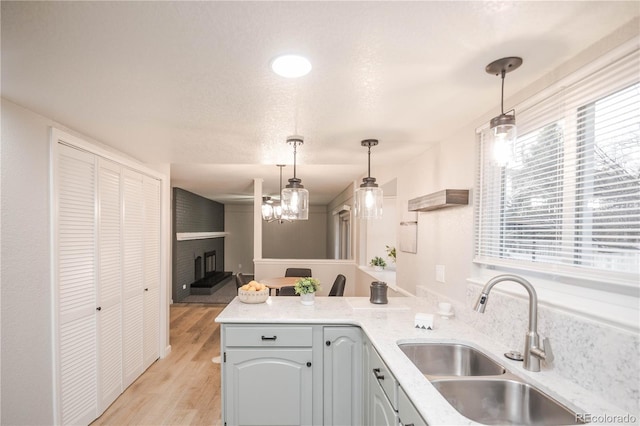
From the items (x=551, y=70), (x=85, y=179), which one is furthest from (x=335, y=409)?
(x=85, y=179)

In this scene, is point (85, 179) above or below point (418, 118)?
below

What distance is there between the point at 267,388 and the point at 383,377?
0.90m

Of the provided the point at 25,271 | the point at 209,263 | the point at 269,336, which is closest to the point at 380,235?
the point at 269,336

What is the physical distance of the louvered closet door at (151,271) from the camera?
324 cm

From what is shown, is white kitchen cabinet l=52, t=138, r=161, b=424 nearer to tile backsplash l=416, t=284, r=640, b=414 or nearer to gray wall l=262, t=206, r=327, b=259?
tile backsplash l=416, t=284, r=640, b=414

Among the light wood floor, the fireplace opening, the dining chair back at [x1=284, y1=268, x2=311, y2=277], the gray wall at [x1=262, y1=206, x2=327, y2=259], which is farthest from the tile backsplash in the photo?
the gray wall at [x1=262, y1=206, x2=327, y2=259]

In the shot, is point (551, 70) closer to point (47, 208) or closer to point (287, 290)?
point (47, 208)

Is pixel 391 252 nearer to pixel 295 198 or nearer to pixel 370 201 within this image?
pixel 370 201

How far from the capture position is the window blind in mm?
1064

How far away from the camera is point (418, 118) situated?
1916 mm

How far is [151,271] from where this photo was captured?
3342 millimetres

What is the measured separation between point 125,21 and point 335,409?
2.33 metres

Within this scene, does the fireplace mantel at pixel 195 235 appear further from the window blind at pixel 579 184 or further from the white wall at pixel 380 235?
the window blind at pixel 579 184

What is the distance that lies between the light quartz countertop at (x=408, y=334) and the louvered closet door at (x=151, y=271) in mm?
1326
